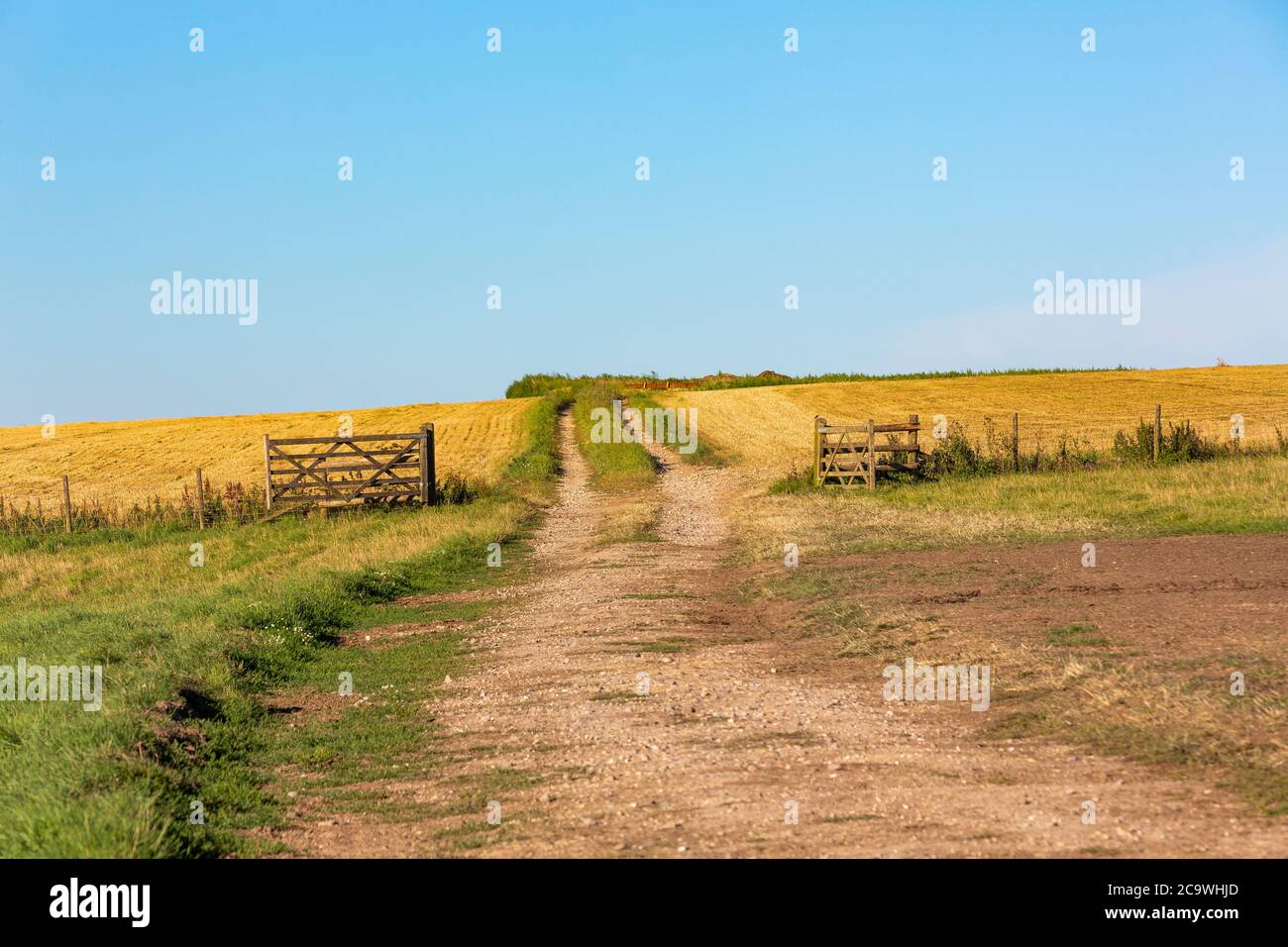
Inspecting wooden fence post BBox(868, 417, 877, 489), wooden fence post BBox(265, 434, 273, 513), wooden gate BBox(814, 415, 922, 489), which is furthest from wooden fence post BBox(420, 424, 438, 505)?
wooden fence post BBox(868, 417, 877, 489)

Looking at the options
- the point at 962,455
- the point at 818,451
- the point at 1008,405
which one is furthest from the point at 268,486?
the point at 1008,405

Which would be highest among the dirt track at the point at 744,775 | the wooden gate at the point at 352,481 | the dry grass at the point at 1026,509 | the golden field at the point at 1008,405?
the golden field at the point at 1008,405

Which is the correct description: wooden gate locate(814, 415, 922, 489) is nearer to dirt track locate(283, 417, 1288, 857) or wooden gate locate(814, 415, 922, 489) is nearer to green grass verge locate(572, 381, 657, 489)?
green grass verge locate(572, 381, 657, 489)

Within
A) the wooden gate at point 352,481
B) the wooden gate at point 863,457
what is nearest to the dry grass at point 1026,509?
the wooden gate at point 863,457

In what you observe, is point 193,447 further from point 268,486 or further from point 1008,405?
point 1008,405

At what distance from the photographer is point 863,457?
3197 centimetres

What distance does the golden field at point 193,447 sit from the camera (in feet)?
146

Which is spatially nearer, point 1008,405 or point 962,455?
point 962,455

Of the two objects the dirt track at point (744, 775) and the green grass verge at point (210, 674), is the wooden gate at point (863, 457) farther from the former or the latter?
the dirt track at point (744, 775)

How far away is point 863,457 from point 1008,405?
2860cm

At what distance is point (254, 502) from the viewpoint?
105ft

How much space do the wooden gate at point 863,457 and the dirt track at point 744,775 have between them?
726 inches

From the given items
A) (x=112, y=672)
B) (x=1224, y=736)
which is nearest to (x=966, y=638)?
(x=1224, y=736)
